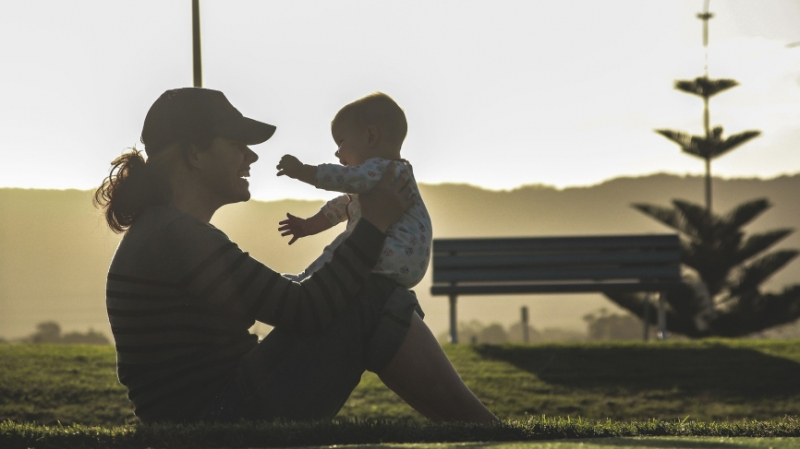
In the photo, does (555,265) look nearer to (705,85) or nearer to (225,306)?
(225,306)

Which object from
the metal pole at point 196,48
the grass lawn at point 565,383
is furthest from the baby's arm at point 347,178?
the grass lawn at point 565,383

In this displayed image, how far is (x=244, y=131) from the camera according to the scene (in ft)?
9.78

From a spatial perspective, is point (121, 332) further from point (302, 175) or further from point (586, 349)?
point (586, 349)

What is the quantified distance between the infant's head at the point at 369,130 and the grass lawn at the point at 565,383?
249cm

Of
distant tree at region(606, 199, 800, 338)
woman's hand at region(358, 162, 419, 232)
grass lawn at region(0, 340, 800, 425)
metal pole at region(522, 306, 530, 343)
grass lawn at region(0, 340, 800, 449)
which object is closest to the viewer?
woman's hand at region(358, 162, 419, 232)

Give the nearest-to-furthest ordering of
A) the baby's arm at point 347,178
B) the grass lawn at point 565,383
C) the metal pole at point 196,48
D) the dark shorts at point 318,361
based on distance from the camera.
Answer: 1. the dark shorts at point 318,361
2. the baby's arm at point 347,178
3. the metal pole at point 196,48
4. the grass lawn at point 565,383

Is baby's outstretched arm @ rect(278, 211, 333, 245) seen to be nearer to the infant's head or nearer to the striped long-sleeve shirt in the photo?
the infant's head

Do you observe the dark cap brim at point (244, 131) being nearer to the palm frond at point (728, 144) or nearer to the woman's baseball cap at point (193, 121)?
the woman's baseball cap at point (193, 121)

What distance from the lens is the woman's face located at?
9.67ft

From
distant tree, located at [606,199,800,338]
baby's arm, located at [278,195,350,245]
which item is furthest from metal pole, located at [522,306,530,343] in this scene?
baby's arm, located at [278,195,350,245]

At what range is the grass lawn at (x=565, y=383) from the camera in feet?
20.5

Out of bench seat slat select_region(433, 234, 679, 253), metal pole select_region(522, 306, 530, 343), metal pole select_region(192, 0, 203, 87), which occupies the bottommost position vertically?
metal pole select_region(522, 306, 530, 343)

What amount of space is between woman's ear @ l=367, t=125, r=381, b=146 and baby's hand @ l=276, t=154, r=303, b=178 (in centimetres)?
35

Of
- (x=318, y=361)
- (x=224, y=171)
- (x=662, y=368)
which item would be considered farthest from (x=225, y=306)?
(x=662, y=368)
